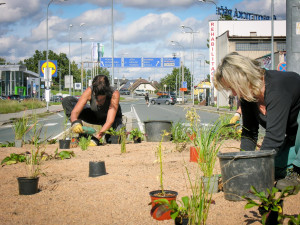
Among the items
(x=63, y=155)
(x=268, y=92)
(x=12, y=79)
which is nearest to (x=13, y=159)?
(x=63, y=155)

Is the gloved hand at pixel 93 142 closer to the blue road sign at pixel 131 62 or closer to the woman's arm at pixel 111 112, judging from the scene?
the woman's arm at pixel 111 112

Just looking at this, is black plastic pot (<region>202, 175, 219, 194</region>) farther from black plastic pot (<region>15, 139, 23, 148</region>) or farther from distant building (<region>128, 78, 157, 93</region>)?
distant building (<region>128, 78, 157, 93</region>)

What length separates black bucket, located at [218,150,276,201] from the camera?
3496mm

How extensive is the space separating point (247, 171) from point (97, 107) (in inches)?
197

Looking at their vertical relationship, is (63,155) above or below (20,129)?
below

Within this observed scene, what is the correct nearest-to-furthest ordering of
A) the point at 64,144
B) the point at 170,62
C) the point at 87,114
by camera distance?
the point at 64,144
the point at 87,114
the point at 170,62

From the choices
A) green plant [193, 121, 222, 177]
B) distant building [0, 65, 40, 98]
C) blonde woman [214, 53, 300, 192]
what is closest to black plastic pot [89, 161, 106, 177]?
green plant [193, 121, 222, 177]

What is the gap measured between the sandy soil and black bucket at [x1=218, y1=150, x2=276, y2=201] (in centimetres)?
13

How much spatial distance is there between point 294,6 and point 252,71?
356cm

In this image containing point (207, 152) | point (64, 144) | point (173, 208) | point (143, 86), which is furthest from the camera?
point (143, 86)

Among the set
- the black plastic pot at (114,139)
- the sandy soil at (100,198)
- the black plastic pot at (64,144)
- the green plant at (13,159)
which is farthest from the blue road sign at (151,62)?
the sandy soil at (100,198)

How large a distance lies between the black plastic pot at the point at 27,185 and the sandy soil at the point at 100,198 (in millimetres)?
66

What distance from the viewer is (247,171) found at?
11.6 feet

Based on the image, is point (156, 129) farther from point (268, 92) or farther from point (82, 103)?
point (268, 92)
